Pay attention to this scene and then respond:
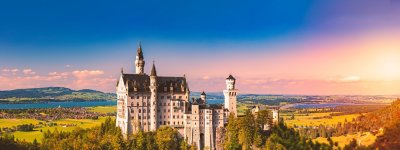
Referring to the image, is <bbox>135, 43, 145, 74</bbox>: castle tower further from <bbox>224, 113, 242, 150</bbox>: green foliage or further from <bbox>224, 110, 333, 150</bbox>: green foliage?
<bbox>224, 113, 242, 150</bbox>: green foliage

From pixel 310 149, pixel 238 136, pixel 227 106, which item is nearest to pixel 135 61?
pixel 227 106

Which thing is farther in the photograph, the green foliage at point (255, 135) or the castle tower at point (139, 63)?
the castle tower at point (139, 63)

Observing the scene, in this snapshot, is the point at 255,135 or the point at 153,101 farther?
the point at 153,101

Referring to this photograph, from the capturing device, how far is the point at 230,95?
259 ft

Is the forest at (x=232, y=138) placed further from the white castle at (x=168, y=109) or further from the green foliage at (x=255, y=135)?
the white castle at (x=168, y=109)

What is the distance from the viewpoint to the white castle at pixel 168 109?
75.7 m

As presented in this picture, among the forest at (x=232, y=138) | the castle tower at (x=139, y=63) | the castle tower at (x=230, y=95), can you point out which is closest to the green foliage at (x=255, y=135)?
the forest at (x=232, y=138)

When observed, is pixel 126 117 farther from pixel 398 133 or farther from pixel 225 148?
pixel 398 133

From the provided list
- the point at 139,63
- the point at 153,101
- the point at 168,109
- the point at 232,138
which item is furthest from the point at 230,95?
the point at 139,63

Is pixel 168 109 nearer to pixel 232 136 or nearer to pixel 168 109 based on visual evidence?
pixel 168 109

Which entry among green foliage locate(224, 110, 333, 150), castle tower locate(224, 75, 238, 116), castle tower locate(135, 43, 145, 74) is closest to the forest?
green foliage locate(224, 110, 333, 150)

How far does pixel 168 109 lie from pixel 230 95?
12497 millimetres

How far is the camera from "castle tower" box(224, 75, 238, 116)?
78.7 metres

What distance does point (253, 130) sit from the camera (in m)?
73.9
